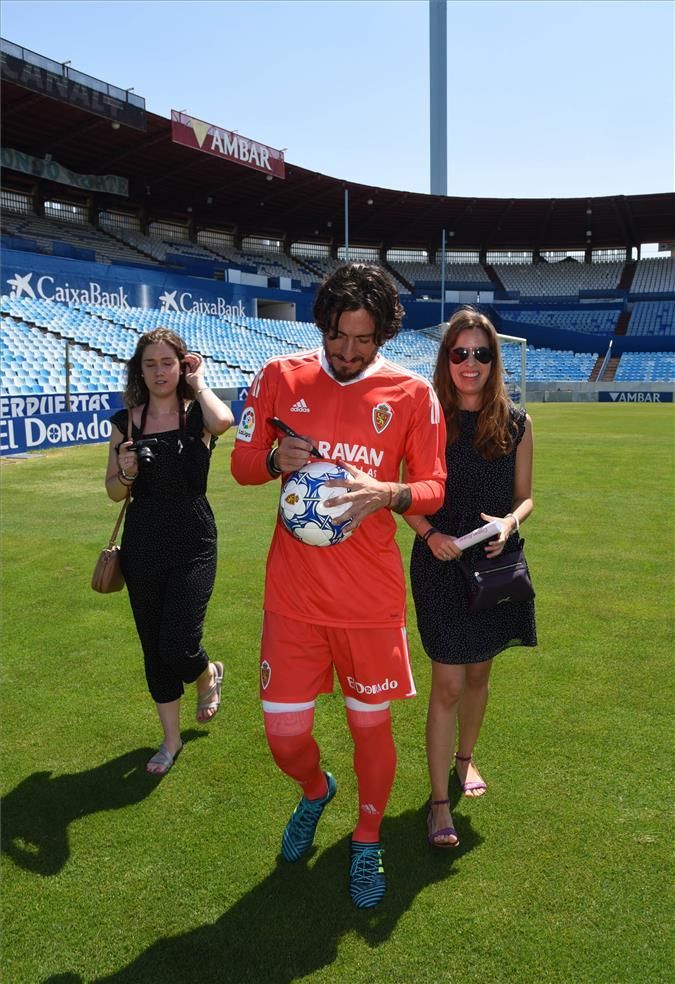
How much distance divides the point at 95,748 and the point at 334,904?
5.31 feet

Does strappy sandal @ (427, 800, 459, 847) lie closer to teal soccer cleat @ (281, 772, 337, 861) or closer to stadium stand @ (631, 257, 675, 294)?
teal soccer cleat @ (281, 772, 337, 861)

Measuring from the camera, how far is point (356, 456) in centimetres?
241

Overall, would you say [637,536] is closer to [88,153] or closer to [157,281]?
[157,281]

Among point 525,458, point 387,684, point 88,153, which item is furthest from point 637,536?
point 88,153

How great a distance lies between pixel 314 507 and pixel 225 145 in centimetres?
3791

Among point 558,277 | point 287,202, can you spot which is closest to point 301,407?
point 287,202

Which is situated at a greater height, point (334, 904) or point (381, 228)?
point (381, 228)

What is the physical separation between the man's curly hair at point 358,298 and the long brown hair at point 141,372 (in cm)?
106

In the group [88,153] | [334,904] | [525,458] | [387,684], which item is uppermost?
[88,153]

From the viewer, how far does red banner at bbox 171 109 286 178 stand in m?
33.0

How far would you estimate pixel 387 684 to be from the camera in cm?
247

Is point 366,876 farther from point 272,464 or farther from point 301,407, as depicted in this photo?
point 301,407

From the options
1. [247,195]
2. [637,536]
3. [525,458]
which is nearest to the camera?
[525,458]

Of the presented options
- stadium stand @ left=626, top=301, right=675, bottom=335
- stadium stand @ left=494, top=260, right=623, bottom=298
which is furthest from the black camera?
stadium stand @ left=494, top=260, right=623, bottom=298
